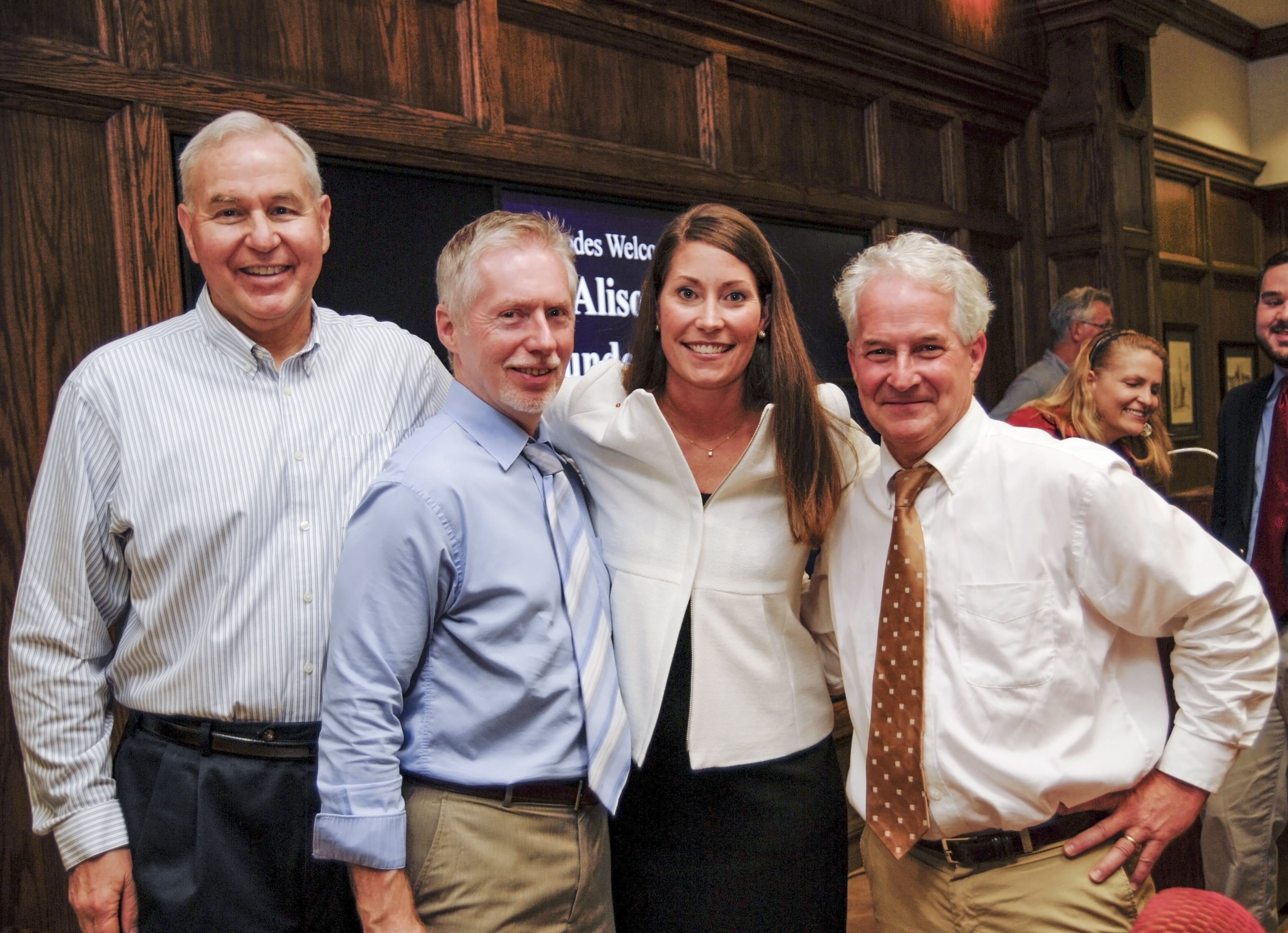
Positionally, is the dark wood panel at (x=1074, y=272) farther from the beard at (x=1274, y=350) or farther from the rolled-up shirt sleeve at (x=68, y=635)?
the rolled-up shirt sleeve at (x=68, y=635)

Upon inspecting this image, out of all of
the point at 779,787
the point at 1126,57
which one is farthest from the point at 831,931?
the point at 1126,57

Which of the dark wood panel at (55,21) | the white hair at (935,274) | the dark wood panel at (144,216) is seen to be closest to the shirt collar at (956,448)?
the white hair at (935,274)

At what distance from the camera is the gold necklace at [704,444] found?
1933 mm

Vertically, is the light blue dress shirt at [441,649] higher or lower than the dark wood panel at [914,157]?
lower

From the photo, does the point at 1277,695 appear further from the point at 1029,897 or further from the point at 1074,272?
the point at 1074,272

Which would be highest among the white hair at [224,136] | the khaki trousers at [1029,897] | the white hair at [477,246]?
the white hair at [224,136]

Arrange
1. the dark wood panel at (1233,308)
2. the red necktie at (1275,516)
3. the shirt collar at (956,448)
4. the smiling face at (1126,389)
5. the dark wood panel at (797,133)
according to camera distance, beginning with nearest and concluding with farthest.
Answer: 1. the shirt collar at (956,448)
2. the red necktie at (1275,516)
3. the smiling face at (1126,389)
4. the dark wood panel at (797,133)
5. the dark wood panel at (1233,308)

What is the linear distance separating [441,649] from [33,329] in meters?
1.34

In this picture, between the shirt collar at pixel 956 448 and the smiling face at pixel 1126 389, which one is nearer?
the shirt collar at pixel 956 448

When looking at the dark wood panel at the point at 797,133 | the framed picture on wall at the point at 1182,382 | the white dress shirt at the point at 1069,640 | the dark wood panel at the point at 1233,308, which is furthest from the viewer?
the dark wood panel at the point at 1233,308

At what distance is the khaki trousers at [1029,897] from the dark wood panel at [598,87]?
255 centimetres

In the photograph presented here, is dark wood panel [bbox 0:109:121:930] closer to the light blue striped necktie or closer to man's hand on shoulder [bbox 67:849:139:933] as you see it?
man's hand on shoulder [bbox 67:849:139:933]

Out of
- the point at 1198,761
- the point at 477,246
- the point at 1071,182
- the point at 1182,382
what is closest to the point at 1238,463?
the point at 1198,761

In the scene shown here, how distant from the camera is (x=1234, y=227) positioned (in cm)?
799
